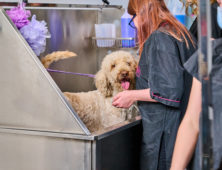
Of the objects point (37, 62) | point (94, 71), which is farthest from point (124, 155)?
point (94, 71)

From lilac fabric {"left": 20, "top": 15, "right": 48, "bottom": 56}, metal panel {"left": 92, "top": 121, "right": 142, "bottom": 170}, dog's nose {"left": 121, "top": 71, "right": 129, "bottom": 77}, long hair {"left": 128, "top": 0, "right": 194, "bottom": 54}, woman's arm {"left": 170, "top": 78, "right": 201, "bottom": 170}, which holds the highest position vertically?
long hair {"left": 128, "top": 0, "right": 194, "bottom": 54}

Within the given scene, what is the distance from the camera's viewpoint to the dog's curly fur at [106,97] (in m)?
2.12

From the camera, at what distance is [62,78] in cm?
242

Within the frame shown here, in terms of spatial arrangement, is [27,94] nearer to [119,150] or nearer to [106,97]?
[119,150]

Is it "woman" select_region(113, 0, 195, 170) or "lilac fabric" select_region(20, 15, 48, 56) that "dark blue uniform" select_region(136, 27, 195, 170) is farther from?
"lilac fabric" select_region(20, 15, 48, 56)

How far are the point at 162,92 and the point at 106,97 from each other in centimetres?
64

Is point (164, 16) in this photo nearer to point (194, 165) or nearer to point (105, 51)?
point (194, 165)

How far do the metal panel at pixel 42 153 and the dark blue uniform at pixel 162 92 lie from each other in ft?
1.33

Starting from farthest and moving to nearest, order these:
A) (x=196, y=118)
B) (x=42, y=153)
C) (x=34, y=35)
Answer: (x=34, y=35)
(x=42, y=153)
(x=196, y=118)

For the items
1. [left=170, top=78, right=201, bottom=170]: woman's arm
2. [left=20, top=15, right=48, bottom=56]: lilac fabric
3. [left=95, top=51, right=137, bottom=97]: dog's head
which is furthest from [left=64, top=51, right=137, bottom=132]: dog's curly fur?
[left=170, top=78, right=201, bottom=170]: woman's arm

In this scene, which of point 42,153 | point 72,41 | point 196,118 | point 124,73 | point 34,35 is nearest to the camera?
point 196,118

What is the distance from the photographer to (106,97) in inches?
88.0

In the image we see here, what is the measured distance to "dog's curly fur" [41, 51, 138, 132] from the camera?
2127 millimetres

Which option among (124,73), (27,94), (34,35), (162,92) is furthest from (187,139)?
(124,73)
